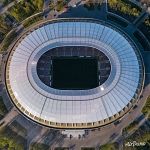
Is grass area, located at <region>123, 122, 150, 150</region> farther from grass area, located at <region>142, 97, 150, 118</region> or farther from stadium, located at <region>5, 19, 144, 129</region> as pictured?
stadium, located at <region>5, 19, 144, 129</region>

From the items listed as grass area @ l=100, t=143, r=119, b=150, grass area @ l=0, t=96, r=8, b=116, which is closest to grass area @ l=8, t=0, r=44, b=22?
grass area @ l=0, t=96, r=8, b=116

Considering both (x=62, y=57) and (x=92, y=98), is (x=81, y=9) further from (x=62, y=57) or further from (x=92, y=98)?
(x=92, y=98)

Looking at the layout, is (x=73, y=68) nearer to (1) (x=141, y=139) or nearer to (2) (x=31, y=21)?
(2) (x=31, y=21)

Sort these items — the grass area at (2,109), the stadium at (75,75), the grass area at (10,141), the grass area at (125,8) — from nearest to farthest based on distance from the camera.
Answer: the stadium at (75,75) < the grass area at (10,141) < the grass area at (2,109) < the grass area at (125,8)

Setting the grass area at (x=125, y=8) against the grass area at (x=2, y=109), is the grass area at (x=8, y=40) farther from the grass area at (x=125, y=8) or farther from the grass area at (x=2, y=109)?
the grass area at (x=125, y=8)

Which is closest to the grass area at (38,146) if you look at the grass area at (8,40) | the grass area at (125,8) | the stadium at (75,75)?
the stadium at (75,75)

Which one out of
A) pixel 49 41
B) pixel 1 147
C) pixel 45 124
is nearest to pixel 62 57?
pixel 49 41
